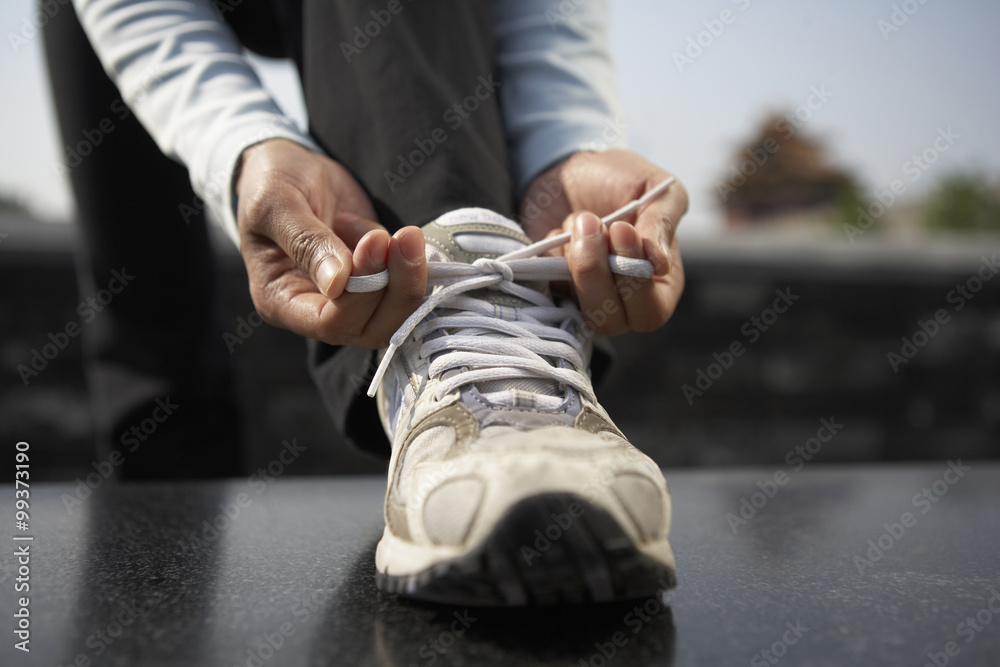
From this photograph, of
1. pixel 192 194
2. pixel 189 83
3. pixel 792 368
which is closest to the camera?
pixel 189 83

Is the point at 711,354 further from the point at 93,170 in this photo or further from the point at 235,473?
the point at 93,170

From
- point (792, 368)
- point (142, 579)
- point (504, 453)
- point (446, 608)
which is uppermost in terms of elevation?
point (504, 453)

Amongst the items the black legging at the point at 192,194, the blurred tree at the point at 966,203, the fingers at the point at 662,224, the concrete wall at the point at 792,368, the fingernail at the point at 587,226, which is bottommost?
the blurred tree at the point at 966,203

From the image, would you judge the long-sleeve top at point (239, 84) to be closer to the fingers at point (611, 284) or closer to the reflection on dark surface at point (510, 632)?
the fingers at point (611, 284)

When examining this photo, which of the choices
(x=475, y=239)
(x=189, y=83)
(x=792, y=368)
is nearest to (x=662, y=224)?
(x=475, y=239)

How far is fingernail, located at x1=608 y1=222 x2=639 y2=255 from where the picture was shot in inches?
25.7

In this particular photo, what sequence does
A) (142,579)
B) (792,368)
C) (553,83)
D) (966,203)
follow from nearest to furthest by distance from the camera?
(142,579) → (553,83) → (792,368) → (966,203)

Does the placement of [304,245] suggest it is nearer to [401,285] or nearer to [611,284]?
[401,285]

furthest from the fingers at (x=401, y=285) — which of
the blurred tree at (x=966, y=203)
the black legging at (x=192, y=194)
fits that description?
the blurred tree at (x=966, y=203)

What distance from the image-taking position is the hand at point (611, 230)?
0.66 metres

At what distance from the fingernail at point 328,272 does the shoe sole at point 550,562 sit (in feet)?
0.85

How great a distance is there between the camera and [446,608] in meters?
0.48

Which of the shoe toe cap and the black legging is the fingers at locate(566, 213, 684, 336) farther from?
the shoe toe cap

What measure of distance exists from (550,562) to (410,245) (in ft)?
0.96
